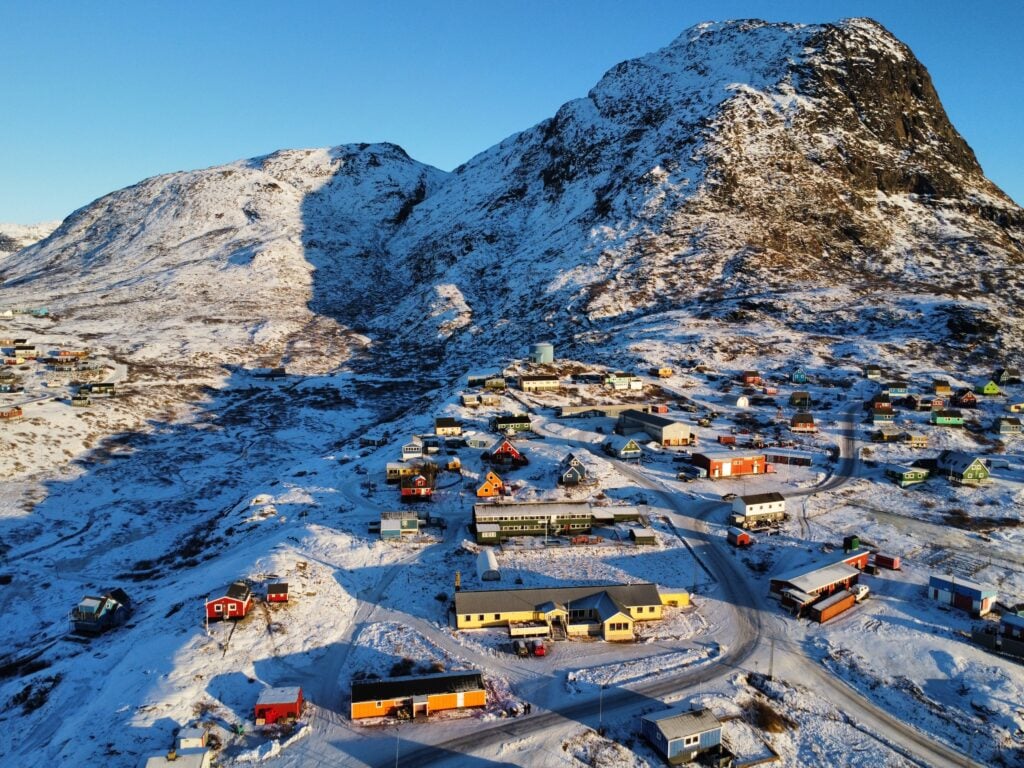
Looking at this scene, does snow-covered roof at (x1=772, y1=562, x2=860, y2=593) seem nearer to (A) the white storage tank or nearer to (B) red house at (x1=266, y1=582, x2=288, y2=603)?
(B) red house at (x1=266, y1=582, x2=288, y2=603)

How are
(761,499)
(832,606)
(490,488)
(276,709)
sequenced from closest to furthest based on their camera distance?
1. (276,709)
2. (832,606)
3. (761,499)
4. (490,488)

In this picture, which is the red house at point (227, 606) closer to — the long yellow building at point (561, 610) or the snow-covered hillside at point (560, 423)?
the snow-covered hillside at point (560, 423)

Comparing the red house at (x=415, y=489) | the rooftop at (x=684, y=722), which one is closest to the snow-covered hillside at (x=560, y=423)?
the rooftop at (x=684, y=722)

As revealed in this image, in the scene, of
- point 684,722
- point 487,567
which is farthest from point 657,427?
point 684,722

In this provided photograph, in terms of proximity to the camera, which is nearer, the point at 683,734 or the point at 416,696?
the point at 683,734

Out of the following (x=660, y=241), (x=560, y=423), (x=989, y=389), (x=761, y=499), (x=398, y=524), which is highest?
(x=660, y=241)

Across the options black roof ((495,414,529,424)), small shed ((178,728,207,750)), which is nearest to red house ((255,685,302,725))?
small shed ((178,728,207,750))

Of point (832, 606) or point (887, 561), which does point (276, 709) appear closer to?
point (832, 606)
